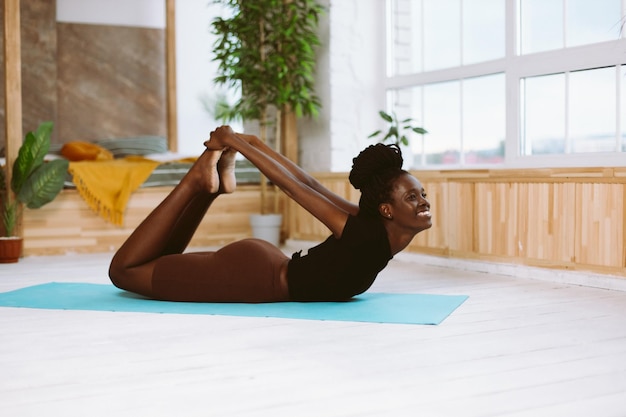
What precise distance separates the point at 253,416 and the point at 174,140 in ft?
18.8

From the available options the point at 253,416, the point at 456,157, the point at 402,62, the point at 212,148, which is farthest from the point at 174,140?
the point at 253,416

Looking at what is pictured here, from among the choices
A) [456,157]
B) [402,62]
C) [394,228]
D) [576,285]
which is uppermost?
[402,62]

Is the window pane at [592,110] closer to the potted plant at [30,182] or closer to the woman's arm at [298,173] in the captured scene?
the woman's arm at [298,173]

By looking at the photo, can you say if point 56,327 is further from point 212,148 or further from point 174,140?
point 174,140

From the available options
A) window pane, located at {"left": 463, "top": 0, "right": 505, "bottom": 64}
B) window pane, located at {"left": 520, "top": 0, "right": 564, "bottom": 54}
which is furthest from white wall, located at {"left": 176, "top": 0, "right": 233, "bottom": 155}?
window pane, located at {"left": 520, "top": 0, "right": 564, "bottom": 54}

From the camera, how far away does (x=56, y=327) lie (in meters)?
2.70

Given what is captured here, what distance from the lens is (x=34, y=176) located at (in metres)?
4.96

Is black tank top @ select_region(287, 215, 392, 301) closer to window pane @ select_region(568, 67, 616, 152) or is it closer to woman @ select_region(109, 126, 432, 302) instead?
woman @ select_region(109, 126, 432, 302)

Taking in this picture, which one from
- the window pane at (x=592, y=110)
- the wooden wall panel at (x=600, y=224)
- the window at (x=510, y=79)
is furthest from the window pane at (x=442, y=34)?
the wooden wall panel at (x=600, y=224)

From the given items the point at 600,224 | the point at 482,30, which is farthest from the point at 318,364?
the point at 482,30

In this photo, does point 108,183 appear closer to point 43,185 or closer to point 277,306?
point 43,185

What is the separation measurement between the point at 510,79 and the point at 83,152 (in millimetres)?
3154

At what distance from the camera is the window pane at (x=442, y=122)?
4.99m

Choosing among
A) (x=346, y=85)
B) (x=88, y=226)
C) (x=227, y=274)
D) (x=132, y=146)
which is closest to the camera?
(x=227, y=274)
